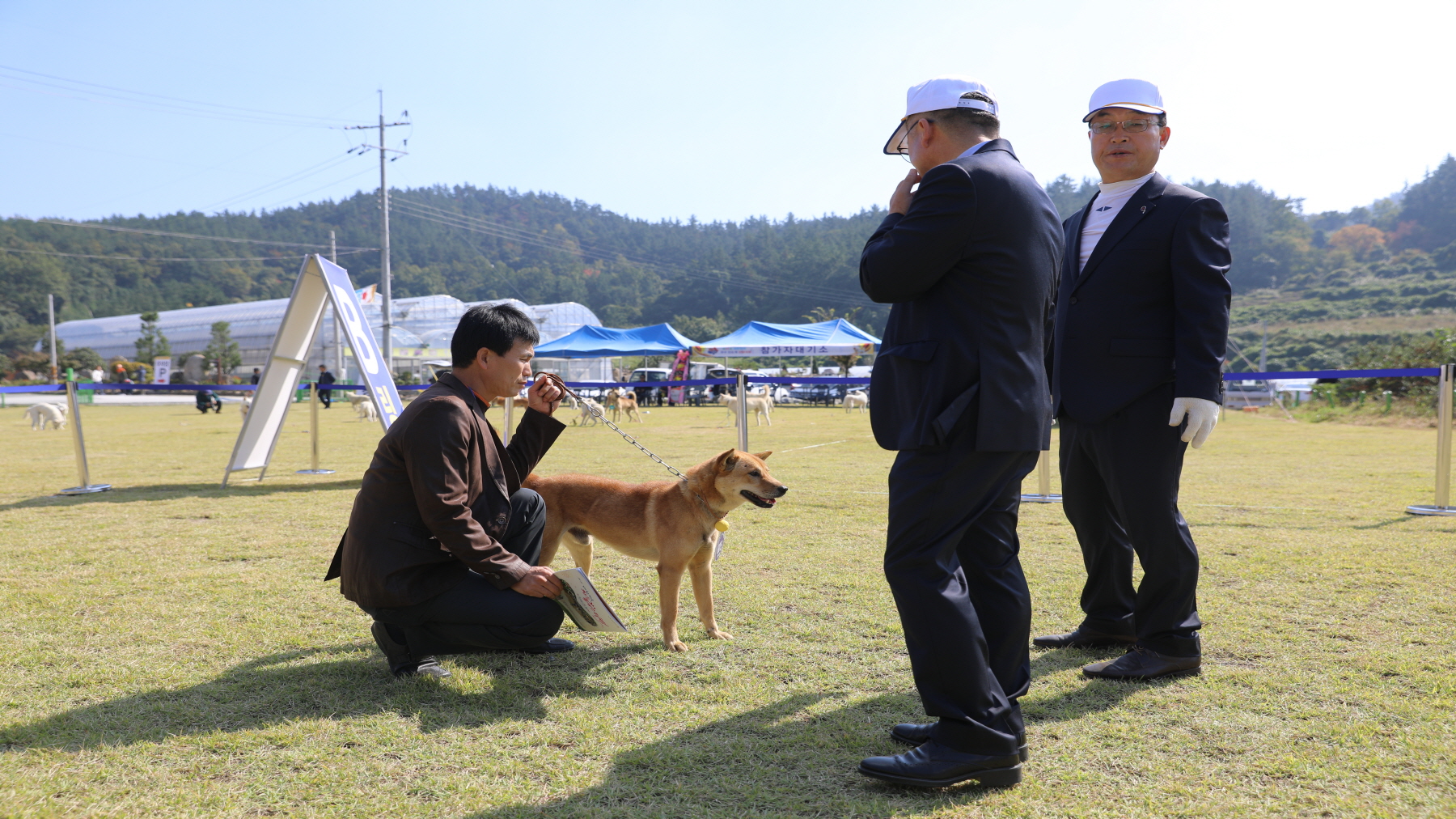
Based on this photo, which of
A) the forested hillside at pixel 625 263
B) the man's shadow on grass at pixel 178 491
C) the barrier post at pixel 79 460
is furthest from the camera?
the forested hillside at pixel 625 263

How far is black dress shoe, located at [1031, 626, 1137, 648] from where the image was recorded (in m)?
3.41

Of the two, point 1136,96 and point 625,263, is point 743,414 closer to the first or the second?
point 1136,96

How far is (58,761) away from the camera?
237cm

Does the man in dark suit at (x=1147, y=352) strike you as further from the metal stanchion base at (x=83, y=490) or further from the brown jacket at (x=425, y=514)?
the metal stanchion base at (x=83, y=490)

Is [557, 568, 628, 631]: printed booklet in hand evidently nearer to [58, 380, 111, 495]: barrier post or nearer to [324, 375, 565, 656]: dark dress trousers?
[324, 375, 565, 656]: dark dress trousers

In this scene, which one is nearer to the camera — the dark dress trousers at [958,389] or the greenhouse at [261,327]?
the dark dress trousers at [958,389]

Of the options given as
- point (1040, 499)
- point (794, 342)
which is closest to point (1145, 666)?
point (1040, 499)

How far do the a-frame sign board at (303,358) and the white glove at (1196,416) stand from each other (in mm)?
6955

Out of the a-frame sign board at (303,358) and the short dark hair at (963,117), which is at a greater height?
the short dark hair at (963,117)

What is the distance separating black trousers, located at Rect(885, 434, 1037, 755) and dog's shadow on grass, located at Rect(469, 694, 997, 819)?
0.21 metres

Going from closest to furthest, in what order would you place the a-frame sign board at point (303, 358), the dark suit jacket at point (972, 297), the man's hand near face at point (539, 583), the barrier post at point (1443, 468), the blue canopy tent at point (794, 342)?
the dark suit jacket at point (972, 297), the man's hand near face at point (539, 583), the barrier post at point (1443, 468), the a-frame sign board at point (303, 358), the blue canopy tent at point (794, 342)

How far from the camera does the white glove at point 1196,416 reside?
108 inches

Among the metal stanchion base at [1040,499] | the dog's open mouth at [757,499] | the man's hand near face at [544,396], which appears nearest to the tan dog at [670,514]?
the dog's open mouth at [757,499]

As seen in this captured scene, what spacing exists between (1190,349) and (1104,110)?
1.02 metres
